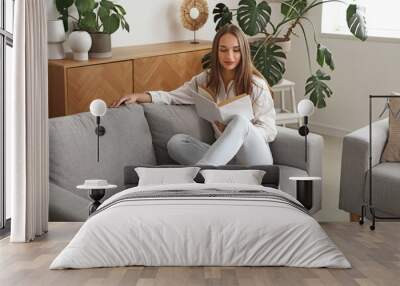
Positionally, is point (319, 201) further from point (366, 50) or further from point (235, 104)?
point (366, 50)

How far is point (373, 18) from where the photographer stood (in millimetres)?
7828

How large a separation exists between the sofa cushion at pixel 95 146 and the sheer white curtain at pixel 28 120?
1.82 feet

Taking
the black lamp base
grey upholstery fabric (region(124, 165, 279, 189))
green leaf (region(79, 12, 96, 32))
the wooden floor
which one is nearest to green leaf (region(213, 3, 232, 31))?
green leaf (region(79, 12, 96, 32))

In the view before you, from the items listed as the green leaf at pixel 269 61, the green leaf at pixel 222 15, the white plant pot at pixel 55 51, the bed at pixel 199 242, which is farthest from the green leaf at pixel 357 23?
the bed at pixel 199 242

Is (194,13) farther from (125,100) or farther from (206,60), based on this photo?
(125,100)

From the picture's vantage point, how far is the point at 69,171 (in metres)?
5.20

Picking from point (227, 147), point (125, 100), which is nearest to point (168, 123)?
point (125, 100)

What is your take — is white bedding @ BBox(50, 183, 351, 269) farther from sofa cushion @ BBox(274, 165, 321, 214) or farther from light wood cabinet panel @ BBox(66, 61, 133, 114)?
light wood cabinet panel @ BBox(66, 61, 133, 114)

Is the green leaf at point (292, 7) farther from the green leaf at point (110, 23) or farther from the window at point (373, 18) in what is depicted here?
the green leaf at point (110, 23)

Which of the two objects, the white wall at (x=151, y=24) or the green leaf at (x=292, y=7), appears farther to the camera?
the green leaf at (x=292, y=7)

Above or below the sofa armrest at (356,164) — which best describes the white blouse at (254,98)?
above

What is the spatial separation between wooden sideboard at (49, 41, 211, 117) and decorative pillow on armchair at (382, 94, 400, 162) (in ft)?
5.44

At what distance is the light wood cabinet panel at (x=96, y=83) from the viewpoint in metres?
5.84

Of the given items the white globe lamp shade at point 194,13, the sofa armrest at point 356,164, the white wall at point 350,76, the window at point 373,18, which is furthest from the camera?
the window at point 373,18
